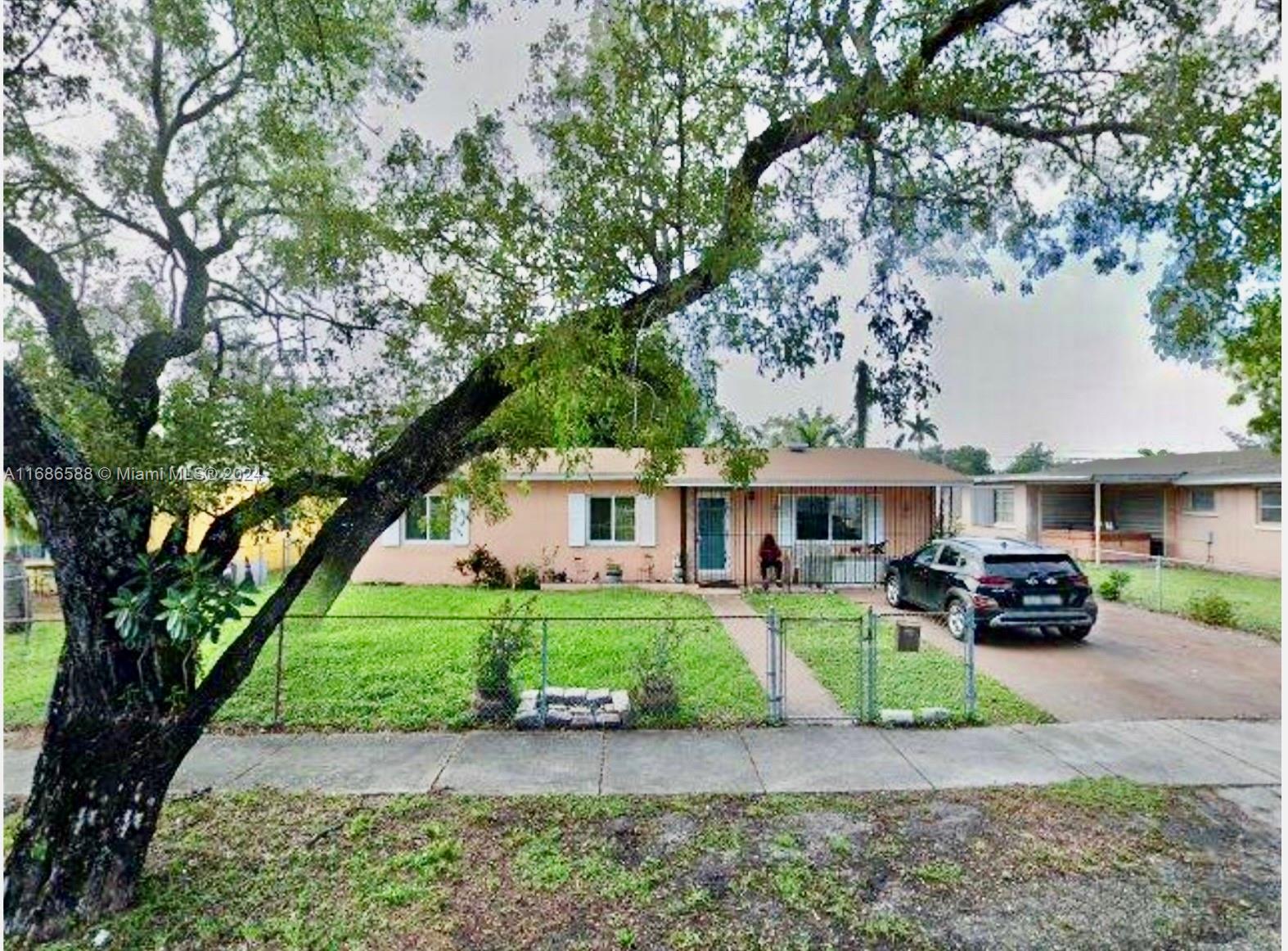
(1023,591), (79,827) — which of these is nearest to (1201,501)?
(1023,591)

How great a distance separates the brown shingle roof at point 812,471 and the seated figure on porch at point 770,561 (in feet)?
4.52

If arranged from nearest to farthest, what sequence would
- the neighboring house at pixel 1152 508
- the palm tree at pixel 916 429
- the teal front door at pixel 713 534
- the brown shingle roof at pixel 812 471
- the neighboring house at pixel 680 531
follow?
the palm tree at pixel 916 429 → the brown shingle roof at pixel 812 471 → the neighboring house at pixel 680 531 → the teal front door at pixel 713 534 → the neighboring house at pixel 1152 508

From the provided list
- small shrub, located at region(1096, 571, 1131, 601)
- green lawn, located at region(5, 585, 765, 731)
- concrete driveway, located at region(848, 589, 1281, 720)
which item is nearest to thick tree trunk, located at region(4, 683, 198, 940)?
green lawn, located at region(5, 585, 765, 731)

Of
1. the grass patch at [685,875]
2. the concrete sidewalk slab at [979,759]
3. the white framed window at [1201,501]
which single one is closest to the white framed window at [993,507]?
the white framed window at [1201,501]

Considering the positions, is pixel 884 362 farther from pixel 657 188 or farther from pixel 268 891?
pixel 268 891

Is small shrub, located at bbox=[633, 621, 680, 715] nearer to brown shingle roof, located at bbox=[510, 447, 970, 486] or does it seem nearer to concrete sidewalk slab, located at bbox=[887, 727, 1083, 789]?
concrete sidewalk slab, located at bbox=[887, 727, 1083, 789]

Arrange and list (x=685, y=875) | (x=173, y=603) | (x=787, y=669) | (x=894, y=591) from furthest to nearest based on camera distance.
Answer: (x=894, y=591)
(x=787, y=669)
(x=685, y=875)
(x=173, y=603)

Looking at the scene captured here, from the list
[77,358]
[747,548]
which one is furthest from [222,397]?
[747,548]

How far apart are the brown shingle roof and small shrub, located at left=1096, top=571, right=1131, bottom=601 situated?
3479 mm

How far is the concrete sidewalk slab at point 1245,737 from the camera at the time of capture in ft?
18.8

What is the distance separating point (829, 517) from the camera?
16.1 m

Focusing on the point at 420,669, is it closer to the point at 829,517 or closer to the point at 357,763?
the point at 357,763

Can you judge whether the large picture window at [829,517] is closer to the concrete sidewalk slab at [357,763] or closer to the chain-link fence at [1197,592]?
the chain-link fence at [1197,592]

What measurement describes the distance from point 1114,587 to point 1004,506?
40.2 feet
